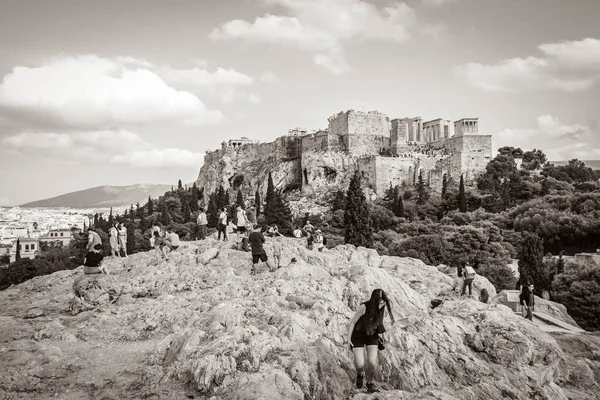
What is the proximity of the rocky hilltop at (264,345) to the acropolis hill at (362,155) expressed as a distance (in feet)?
207

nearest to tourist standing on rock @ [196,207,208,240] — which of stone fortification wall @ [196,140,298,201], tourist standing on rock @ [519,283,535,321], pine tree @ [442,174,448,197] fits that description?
tourist standing on rock @ [519,283,535,321]

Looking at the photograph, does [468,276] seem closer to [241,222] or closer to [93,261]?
[241,222]

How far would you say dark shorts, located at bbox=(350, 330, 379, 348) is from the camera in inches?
269

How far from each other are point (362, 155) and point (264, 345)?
7296 cm

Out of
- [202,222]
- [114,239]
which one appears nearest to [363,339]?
[202,222]

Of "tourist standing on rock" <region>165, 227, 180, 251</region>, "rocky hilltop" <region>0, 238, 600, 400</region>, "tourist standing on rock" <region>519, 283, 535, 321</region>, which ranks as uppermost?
"tourist standing on rock" <region>165, 227, 180, 251</region>

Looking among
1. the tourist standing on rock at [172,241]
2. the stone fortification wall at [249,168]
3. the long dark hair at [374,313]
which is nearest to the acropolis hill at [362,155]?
the stone fortification wall at [249,168]

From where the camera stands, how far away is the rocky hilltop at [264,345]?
Answer: 6.86 metres

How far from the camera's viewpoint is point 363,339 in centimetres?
684

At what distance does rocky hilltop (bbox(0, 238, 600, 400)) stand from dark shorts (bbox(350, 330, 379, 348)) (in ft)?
2.30

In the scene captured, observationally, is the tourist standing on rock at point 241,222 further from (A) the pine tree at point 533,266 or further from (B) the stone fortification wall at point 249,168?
(B) the stone fortification wall at point 249,168

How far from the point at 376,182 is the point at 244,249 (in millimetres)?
59289

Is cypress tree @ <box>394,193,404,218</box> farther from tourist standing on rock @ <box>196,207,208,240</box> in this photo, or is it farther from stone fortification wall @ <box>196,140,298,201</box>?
tourist standing on rock @ <box>196,207,208,240</box>

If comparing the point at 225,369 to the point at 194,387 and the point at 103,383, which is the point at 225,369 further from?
the point at 103,383
